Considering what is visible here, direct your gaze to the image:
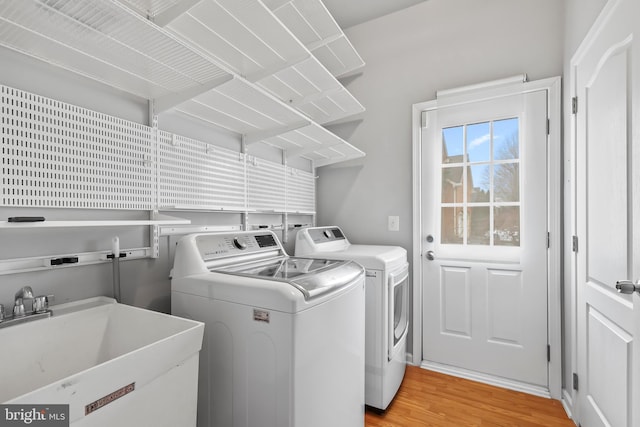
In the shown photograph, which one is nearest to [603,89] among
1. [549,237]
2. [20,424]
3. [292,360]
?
[549,237]

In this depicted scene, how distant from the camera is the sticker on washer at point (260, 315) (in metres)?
1.12

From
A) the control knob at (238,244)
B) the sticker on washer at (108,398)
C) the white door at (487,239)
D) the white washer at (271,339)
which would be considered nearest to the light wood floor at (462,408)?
the white door at (487,239)

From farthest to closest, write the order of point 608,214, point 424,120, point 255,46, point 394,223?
1. point 394,223
2. point 424,120
3. point 255,46
4. point 608,214

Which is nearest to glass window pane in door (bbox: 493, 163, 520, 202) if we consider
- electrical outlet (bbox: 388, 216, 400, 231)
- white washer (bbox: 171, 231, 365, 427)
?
electrical outlet (bbox: 388, 216, 400, 231)

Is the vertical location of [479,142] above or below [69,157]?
above

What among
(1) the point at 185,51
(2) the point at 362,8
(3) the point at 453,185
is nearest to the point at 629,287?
(3) the point at 453,185

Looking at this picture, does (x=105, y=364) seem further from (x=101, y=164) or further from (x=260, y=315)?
(x=101, y=164)

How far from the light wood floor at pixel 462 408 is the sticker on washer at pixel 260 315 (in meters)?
1.22

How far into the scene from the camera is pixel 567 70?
1.94 metres

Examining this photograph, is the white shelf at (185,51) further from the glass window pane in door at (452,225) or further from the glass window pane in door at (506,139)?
the glass window pane in door at (506,139)

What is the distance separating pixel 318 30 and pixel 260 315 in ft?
6.23

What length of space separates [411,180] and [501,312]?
1.23 m

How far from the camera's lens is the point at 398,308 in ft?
7.23

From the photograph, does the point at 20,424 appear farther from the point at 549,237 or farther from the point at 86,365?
the point at 549,237
